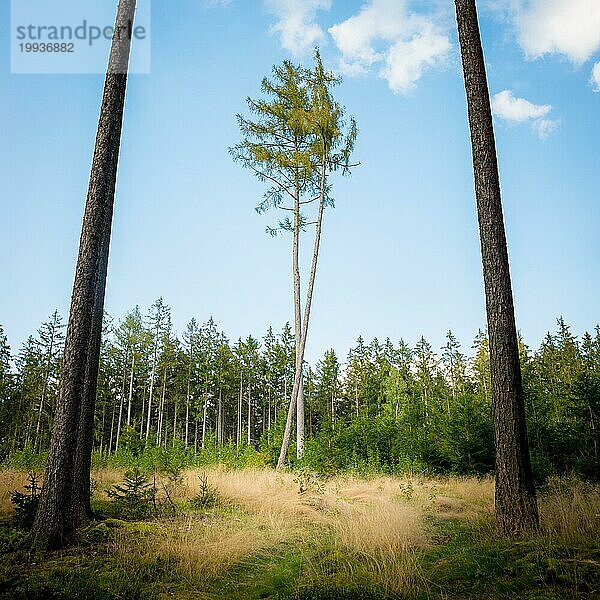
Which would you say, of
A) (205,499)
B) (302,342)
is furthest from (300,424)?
(205,499)

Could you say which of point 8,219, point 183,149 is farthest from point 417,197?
point 8,219

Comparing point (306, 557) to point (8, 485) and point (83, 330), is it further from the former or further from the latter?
point (8, 485)

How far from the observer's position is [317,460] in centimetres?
1588

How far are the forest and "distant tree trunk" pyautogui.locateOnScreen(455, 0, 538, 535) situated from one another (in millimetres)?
24

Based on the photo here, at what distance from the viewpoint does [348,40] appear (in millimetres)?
15445

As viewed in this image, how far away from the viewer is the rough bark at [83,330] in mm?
5926

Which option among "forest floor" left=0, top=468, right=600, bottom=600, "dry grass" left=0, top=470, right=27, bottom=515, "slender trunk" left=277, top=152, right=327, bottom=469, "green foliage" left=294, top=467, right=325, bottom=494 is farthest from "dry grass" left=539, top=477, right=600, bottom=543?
"slender trunk" left=277, top=152, right=327, bottom=469

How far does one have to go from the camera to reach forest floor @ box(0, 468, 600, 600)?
4.30m

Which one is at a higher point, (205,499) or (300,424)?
(300,424)

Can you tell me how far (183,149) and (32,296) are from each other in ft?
23.5

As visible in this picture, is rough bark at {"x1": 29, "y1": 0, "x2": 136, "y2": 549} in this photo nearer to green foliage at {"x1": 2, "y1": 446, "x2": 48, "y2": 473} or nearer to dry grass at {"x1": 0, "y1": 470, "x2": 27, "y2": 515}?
dry grass at {"x1": 0, "y1": 470, "x2": 27, "y2": 515}

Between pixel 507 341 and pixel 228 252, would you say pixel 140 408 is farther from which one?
pixel 507 341

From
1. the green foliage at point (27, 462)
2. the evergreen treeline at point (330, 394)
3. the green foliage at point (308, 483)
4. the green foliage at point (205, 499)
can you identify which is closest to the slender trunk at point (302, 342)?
the evergreen treeline at point (330, 394)

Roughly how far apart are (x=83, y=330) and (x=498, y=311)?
210 inches
